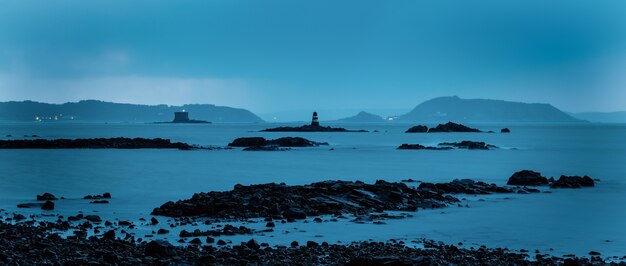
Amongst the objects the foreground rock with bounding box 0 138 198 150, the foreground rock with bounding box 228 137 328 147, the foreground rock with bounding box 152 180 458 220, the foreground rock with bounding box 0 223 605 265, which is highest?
the foreground rock with bounding box 228 137 328 147

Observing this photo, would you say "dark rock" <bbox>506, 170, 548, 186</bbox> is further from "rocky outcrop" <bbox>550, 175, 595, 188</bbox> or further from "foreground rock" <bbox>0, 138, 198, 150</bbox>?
"foreground rock" <bbox>0, 138, 198, 150</bbox>

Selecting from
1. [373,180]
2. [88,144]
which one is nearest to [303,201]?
[373,180]

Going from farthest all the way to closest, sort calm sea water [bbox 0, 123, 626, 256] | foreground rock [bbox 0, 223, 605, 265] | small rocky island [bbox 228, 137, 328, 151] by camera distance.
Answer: small rocky island [bbox 228, 137, 328, 151], calm sea water [bbox 0, 123, 626, 256], foreground rock [bbox 0, 223, 605, 265]

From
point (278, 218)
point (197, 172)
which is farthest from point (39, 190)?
point (278, 218)

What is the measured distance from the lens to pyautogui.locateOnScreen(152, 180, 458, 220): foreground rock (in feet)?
67.3

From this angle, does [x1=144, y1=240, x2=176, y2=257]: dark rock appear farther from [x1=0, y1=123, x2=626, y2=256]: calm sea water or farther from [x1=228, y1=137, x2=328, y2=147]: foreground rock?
[x1=228, y1=137, x2=328, y2=147]: foreground rock

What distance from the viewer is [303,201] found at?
72.0 ft

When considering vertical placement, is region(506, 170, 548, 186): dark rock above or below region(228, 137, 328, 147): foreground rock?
below

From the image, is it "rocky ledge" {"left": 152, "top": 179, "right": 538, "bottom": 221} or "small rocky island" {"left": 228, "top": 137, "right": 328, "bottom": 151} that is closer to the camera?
"rocky ledge" {"left": 152, "top": 179, "right": 538, "bottom": 221}

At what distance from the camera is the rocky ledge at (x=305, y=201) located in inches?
806

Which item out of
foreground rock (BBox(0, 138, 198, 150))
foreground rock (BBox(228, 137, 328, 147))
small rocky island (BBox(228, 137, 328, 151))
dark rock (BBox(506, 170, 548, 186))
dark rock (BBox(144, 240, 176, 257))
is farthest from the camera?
foreground rock (BBox(228, 137, 328, 147))

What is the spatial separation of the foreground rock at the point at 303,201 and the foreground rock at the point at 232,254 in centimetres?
514

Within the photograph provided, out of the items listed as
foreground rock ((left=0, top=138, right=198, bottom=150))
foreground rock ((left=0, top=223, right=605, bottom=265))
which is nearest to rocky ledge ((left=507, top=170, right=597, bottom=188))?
foreground rock ((left=0, top=223, right=605, bottom=265))

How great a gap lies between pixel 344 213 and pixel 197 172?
23.6 metres
